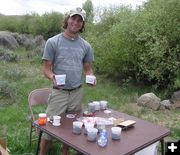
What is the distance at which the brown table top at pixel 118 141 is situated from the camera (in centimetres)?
277

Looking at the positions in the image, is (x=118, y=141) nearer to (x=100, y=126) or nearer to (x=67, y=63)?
(x=100, y=126)

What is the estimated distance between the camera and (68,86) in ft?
11.9

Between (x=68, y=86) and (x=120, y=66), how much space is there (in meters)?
5.29

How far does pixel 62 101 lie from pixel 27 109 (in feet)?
9.37

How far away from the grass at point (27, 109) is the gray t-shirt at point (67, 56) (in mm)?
1236

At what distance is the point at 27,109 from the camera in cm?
632

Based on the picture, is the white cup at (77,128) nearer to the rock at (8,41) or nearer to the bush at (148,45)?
the bush at (148,45)

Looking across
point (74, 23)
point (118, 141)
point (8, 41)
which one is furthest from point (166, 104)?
point (8, 41)

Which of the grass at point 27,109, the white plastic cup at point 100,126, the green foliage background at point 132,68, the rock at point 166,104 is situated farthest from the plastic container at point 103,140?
the rock at point 166,104

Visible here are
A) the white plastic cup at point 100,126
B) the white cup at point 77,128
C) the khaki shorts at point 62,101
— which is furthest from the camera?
the khaki shorts at point 62,101

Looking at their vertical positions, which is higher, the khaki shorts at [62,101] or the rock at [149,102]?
the khaki shorts at [62,101]

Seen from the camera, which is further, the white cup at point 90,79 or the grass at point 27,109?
the grass at point 27,109

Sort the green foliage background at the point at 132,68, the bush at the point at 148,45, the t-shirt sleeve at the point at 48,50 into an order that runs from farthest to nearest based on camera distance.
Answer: the bush at the point at 148,45 < the green foliage background at the point at 132,68 < the t-shirt sleeve at the point at 48,50

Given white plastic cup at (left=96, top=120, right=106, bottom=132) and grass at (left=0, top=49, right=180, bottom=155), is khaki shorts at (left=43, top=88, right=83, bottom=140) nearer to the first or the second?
→ white plastic cup at (left=96, top=120, right=106, bottom=132)
